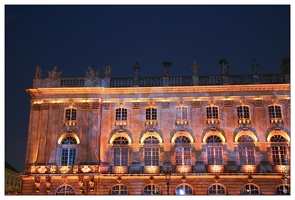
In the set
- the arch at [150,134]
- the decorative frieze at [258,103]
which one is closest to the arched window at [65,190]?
the arch at [150,134]

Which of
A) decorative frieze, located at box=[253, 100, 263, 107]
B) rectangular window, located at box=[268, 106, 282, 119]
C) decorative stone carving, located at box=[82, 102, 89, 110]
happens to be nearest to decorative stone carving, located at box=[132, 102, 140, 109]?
decorative stone carving, located at box=[82, 102, 89, 110]

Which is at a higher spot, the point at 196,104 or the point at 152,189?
the point at 196,104

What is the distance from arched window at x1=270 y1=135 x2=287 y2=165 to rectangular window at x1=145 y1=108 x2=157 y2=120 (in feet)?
30.0

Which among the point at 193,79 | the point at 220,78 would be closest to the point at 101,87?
the point at 193,79

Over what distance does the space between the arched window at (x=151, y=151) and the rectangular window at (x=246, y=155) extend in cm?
636

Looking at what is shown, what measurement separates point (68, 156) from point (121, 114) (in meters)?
5.22

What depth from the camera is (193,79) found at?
34.6 metres

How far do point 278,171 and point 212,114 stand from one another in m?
6.45

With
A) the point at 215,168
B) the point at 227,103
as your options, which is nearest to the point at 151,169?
the point at 215,168

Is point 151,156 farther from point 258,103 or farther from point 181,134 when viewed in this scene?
point 258,103

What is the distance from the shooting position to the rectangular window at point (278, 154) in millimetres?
32500

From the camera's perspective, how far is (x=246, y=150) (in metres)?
32.9

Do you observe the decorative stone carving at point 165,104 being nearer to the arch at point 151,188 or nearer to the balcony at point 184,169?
the balcony at point 184,169
